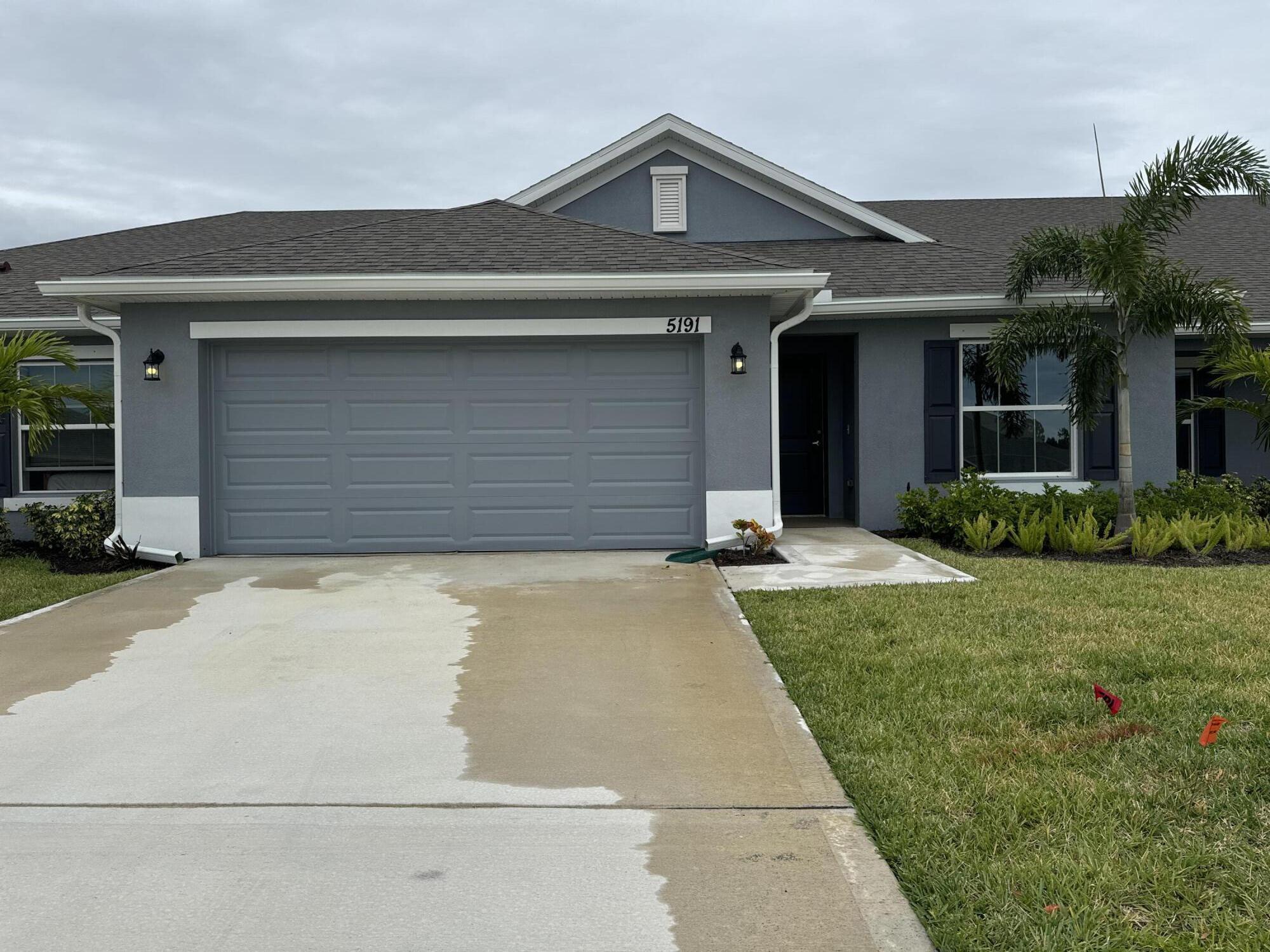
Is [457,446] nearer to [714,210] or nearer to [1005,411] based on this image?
[714,210]

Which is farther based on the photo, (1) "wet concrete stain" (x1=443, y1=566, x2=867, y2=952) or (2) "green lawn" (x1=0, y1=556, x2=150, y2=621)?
(2) "green lawn" (x1=0, y1=556, x2=150, y2=621)

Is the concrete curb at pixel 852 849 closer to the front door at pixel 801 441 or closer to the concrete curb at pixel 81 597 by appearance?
the concrete curb at pixel 81 597

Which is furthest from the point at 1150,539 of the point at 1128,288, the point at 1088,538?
the point at 1128,288

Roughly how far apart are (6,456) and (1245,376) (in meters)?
13.9

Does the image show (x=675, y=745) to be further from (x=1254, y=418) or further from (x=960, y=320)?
(x=1254, y=418)

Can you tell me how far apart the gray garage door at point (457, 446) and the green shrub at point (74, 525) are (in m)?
1.45

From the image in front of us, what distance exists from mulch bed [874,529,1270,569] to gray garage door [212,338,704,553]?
3.08m

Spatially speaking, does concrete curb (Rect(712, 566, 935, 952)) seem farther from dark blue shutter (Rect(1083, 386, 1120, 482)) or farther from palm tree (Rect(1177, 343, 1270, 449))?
dark blue shutter (Rect(1083, 386, 1120, 482))

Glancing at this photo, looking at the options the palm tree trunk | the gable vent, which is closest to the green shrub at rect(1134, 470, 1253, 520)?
the palm tree trunk

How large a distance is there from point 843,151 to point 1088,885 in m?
31.3

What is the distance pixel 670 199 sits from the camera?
14891 mm

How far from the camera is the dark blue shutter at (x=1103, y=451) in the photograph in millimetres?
12258

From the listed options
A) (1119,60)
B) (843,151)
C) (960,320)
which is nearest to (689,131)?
(960,320)

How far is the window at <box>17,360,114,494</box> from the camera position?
1241cm
